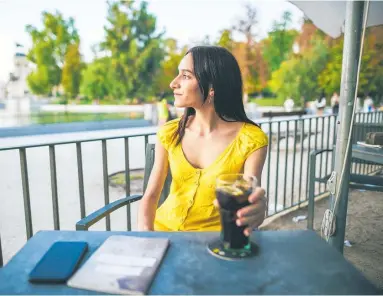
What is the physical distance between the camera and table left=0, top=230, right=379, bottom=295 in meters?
0.82

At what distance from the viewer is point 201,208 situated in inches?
63.2

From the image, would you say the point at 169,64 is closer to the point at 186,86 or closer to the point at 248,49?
the point at 248,49

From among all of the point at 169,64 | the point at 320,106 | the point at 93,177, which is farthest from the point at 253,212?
the point at 169,64

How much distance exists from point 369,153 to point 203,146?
1786mm

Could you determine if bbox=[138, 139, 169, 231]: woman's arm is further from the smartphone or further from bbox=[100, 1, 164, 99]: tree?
bbox=[100, 1, 164, 99]: tree

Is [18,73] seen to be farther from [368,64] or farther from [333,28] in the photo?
[333,28]

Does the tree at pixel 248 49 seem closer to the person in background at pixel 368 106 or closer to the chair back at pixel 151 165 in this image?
the person in background at pixel 368 106

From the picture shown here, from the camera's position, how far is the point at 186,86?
1.63 meters

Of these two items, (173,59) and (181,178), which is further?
(173,59)

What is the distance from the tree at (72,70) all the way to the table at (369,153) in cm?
3073

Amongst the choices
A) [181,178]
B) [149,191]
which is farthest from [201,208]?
[149,191]

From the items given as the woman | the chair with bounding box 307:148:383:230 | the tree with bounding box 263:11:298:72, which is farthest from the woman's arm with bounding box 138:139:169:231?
the tree with bounding box 263:11:298:72

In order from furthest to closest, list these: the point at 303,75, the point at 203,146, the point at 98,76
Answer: the point at 98,76 < the point at 303,75 < the point at 203,146

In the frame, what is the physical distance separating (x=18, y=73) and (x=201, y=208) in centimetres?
5099
